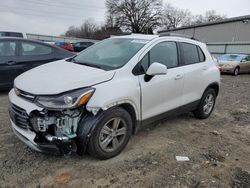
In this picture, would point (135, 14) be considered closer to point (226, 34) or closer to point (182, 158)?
point (226, 34)

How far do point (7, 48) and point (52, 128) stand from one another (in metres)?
4.05

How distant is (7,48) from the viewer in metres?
5.84

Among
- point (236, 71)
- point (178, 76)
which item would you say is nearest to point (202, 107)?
point (178, 76)

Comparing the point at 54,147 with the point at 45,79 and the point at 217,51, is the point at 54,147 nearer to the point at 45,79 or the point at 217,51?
the point at 45,79

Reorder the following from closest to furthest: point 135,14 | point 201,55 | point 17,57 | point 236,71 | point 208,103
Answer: point 201,55, point 208,103, point 17,57, point 236,71, point 135,14

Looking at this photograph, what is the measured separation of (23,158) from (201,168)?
2384 mm

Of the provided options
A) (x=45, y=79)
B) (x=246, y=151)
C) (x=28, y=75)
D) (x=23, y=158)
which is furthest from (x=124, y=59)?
(x=246, y=151)

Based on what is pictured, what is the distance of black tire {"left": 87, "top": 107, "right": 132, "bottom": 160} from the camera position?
2.83m

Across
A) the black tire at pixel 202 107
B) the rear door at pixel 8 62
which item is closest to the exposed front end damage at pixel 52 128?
the black tire at pixel 202 107

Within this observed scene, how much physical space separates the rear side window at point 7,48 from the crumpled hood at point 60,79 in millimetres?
3021

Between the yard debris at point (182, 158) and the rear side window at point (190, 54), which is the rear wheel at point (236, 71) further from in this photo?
the yard debris at point (182, 158)

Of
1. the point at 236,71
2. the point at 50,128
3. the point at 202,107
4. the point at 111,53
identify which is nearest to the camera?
the point at 50,128

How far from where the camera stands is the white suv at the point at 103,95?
2.70m

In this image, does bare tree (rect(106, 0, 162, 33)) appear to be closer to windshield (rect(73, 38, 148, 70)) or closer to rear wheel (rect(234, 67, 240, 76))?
rear wheel (rect(234, 67, 240, 76))
